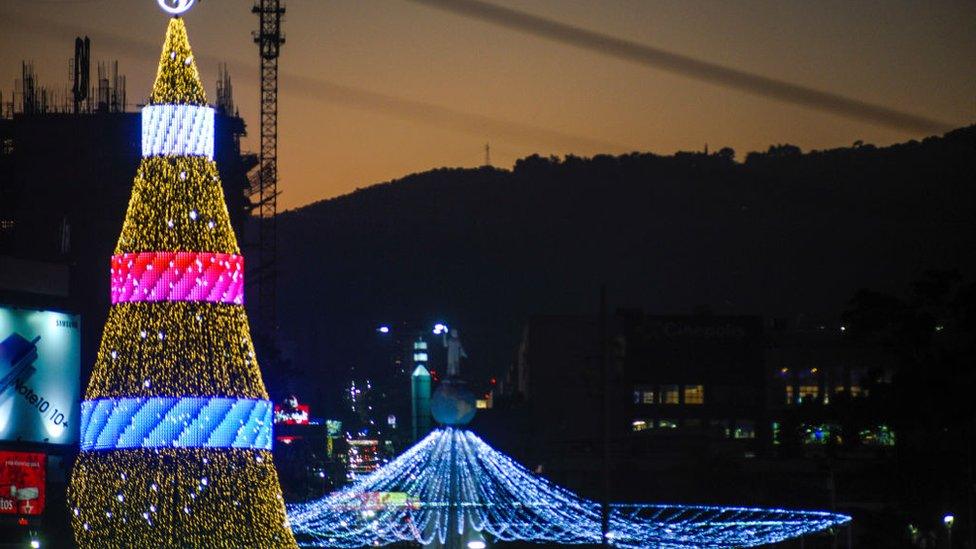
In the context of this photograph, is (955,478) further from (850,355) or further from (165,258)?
(850,355)

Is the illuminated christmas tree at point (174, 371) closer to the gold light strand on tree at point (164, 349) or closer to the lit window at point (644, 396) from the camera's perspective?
the gold light strand on tree at point (164, 349)

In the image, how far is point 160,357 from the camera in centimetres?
5672

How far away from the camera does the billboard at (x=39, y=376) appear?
71.1 metres

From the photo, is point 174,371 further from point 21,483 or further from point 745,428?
point 745,428

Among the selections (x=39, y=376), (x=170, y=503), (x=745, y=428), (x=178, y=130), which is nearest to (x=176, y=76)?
(x=178, y=130)

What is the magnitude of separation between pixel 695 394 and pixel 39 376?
353 feet

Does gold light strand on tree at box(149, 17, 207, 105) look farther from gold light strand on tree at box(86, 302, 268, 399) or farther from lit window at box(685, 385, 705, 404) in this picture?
lit window at box(685, 385, 705, 404)

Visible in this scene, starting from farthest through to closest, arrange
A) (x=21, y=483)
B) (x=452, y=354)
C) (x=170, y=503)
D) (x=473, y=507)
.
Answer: (x=21, y=483), (x=452, y=354), (x=473, y=507), (x=170, y=503)

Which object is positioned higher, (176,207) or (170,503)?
(176,207)

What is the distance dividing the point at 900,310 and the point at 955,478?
7.17 m

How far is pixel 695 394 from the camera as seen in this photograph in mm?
173125

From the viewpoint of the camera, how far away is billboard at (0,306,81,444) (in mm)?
71062

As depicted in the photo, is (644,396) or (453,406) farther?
(644,396)

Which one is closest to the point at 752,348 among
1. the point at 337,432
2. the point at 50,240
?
the point at 337,432
